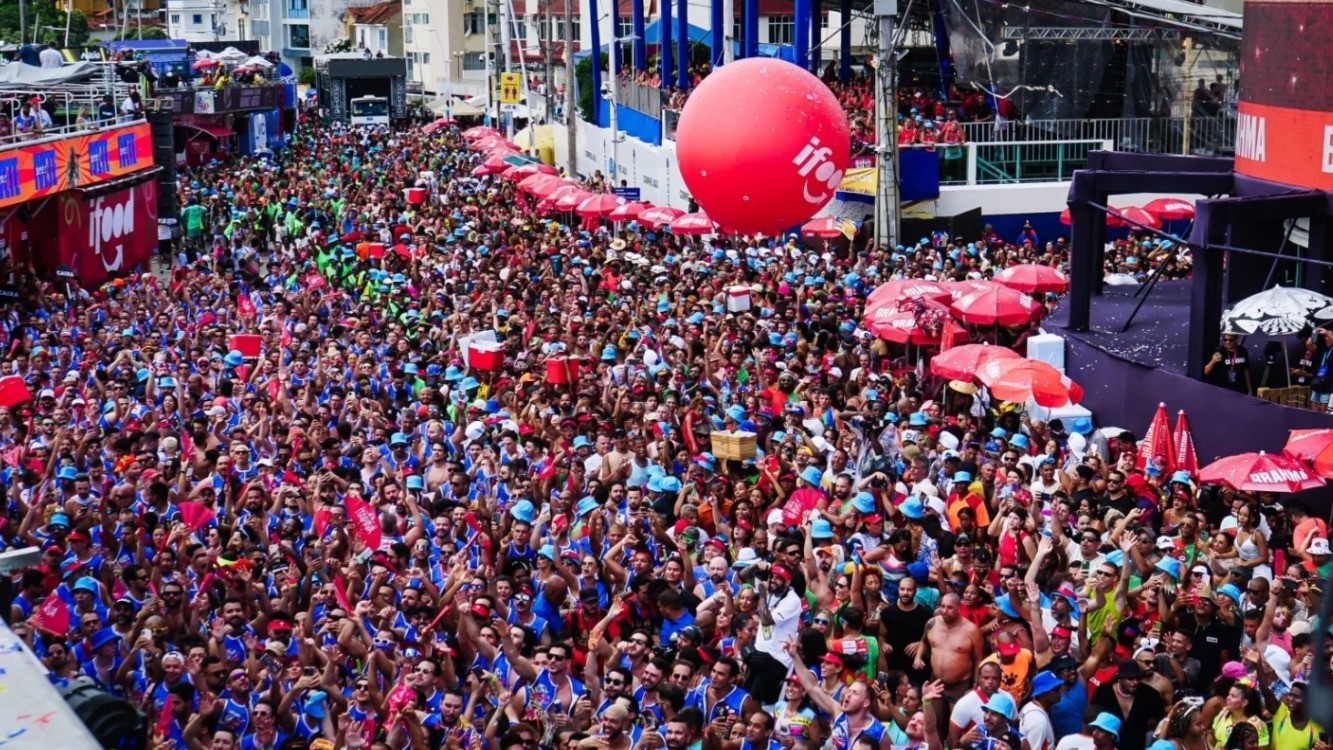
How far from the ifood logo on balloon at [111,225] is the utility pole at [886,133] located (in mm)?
11386

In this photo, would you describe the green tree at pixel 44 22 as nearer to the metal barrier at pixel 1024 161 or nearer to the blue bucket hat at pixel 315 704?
the metal barrier at pixel 1024 161

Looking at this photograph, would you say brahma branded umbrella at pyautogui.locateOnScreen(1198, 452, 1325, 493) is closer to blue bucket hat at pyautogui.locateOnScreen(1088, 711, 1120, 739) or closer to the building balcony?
blue bucket hat at pyautogui.locateOnScreen(1088, 711, 1120, 739)

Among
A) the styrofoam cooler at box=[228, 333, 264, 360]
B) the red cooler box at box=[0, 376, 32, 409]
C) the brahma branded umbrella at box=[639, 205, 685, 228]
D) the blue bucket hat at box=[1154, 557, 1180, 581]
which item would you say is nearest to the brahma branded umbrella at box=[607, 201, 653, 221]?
the brahma branded umbrella at box=[639, 205, 685, 228]

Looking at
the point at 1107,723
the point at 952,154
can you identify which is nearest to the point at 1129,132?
the point at 952,154

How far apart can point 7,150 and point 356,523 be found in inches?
558

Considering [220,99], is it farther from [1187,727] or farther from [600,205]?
[1187,727]

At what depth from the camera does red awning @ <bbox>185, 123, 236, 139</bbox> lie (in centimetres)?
5481

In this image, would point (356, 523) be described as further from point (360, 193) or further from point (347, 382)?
point (360, 193)

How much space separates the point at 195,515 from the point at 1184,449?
23.4 ft

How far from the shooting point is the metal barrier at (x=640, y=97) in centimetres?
4000

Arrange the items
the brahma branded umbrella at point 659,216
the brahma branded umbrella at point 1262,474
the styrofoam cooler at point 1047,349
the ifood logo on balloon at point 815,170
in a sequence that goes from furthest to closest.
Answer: the brahma branded umbrella at point 659,216 → the styrofoam cooler at point 1047,349 → the ifood logo on balloon at point 815,170 → the brahma branded umbrella at point 1262,474

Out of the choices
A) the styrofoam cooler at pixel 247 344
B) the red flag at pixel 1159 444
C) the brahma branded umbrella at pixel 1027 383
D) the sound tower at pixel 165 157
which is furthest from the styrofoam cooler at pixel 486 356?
the sound tower at pixel 165 157

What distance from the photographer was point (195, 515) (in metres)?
12.1

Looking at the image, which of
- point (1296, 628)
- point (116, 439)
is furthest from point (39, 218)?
point (1296, 628)
